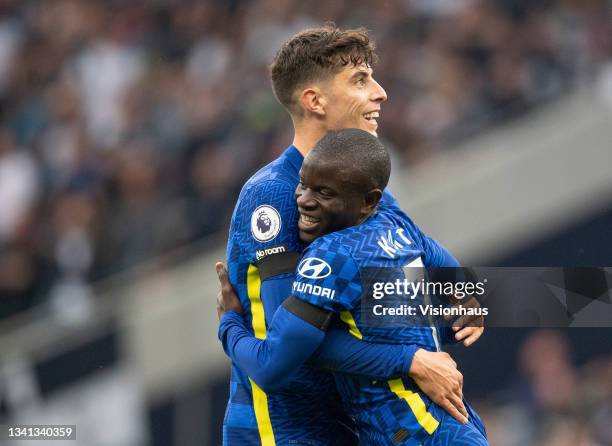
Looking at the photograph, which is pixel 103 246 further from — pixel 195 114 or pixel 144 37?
pixel 144 37

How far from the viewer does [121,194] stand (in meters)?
9.90

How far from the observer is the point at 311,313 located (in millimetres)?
3578

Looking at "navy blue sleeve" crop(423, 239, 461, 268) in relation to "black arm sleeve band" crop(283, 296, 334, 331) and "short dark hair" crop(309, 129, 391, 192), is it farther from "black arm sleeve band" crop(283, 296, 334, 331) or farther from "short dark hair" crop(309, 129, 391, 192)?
"black arm sleeve band" crop(283, 296, 334, 331)

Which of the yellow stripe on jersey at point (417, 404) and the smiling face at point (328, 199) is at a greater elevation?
the smiling face at point (328, 199)

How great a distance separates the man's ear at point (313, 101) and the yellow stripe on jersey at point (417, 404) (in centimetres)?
103

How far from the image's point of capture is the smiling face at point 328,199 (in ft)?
12.1

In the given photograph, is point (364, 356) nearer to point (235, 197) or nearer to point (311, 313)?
point (311, 313)

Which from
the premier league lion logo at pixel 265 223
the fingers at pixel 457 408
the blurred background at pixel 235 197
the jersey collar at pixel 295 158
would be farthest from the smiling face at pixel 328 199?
the blurred background at pixel 235 197

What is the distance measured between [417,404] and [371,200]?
2.13 feet

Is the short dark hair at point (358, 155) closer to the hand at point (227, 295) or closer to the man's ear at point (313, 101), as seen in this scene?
the man's ear at point (313, 101)

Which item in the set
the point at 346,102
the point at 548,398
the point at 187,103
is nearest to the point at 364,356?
the point at 346,102

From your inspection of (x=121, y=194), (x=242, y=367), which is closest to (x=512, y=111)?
(x=121, y=194)

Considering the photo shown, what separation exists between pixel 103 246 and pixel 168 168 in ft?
2.89

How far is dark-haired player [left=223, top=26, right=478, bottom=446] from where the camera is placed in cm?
364
